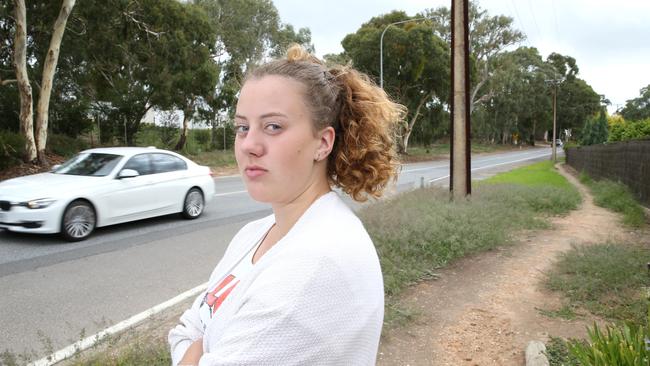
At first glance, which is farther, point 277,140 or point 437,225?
point 437,225

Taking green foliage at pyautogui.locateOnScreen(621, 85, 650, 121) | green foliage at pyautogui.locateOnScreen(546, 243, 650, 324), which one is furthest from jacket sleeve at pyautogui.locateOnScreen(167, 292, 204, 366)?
green foliage at pyautogui.locateOnScreen(621, 85, 650, 121)

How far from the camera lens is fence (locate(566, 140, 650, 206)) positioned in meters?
11.4

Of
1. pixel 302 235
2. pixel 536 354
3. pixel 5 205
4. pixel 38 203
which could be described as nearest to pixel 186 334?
pixel 302 235

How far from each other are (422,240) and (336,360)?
5644 mm

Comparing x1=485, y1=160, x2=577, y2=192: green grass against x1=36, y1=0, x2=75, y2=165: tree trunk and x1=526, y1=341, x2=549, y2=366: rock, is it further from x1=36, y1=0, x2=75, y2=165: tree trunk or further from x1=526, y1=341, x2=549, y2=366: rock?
x1=36, y1=0, x2=75, y2=165: tree trunk

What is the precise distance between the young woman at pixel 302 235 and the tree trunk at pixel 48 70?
1814 cm

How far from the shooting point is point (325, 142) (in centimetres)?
154

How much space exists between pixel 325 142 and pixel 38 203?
7237mm

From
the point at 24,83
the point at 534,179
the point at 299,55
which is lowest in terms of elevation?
the point at 534,179

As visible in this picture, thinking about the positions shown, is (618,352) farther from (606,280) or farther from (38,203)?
(38,203)

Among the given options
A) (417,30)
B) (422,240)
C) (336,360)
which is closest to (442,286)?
(422,240)

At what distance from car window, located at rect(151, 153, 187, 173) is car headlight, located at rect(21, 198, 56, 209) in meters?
2.26

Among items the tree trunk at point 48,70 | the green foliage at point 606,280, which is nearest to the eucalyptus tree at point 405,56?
the tree trunk at point 48,70

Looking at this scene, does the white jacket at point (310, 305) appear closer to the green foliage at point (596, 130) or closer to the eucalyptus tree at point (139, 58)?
the eucalyptus tree at point (139, 58)
